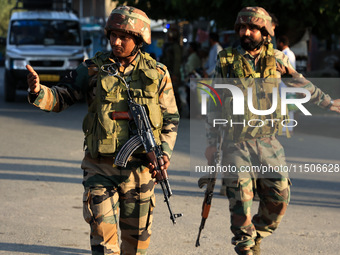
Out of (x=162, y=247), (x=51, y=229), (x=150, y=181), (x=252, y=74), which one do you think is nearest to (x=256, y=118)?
(x=252, y=74)

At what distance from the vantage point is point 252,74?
4.96 m

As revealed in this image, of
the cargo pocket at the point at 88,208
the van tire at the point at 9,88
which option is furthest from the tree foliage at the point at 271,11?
the cargo pocket at the point at 88,208

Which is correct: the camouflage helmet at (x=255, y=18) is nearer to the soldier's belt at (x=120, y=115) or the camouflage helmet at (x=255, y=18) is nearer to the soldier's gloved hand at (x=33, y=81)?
the soldier's belt at (x=120, y=115)

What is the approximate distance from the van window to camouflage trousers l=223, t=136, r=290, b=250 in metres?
14.9

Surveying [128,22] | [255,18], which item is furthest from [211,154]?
[128,22]

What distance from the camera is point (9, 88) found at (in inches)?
760

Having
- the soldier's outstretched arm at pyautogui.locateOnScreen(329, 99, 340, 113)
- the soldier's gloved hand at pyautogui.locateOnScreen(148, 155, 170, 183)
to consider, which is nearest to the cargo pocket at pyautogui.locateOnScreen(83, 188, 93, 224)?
the soldier's gloved hand at pyautogui.locateOnScreen(148, 155, 170, 183)

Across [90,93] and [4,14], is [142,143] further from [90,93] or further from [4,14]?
[4,14]

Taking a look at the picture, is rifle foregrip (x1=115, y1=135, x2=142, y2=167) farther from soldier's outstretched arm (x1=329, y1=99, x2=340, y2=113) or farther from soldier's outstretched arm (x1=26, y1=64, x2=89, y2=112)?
soldier's outstretched arm (x1=329, y1=99, x2=340, y2=113)

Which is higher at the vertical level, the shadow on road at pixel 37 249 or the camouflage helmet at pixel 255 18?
the camouflage helmet at pixel 255 18

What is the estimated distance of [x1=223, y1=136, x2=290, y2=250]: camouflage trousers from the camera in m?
4.88

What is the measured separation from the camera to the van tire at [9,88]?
62.1 ft

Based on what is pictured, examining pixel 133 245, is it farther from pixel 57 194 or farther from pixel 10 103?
pixel 10 103

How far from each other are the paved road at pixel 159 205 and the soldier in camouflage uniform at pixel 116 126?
1.56 metres
